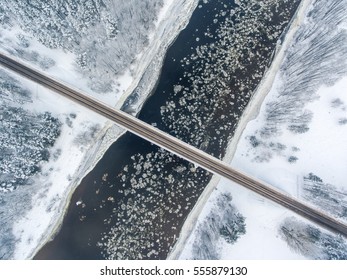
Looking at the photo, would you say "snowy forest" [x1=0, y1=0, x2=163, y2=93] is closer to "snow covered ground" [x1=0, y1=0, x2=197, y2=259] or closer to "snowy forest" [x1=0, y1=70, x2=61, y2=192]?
"snow covered ground" [x1=0, y1=0, x2=197, y2=259]

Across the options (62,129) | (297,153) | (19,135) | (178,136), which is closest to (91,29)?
(62,129)

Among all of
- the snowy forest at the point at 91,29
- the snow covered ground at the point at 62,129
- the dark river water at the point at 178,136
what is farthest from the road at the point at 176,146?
the snowy forest at the point at 91,29

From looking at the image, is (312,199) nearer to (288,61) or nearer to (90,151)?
(288,61)

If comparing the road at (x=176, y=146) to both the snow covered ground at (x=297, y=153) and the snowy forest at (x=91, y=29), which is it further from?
the snowy forest at (x=91, y=29)

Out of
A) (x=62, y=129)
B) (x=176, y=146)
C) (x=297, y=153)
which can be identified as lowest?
(x=62, y=129)

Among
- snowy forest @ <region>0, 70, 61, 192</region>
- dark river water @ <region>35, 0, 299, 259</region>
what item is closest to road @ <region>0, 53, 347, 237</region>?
dark river water @ <region>35, 0, 299, 259</region>

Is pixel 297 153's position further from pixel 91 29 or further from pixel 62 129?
pixel 91 29
